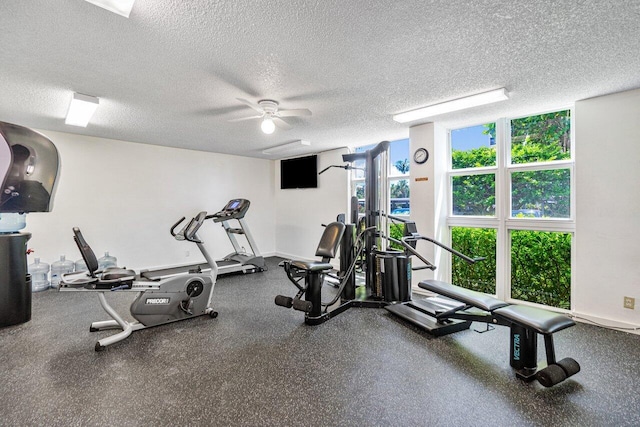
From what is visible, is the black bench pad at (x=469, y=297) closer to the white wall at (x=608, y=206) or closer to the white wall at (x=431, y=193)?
the white wall at (x=431, y=193)

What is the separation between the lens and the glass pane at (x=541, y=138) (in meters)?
3.54

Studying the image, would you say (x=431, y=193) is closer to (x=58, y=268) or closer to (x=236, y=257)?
(x=236, y=257)

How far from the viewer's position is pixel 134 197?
5.47 m

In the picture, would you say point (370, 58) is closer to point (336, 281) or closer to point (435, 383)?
point (435, 383)

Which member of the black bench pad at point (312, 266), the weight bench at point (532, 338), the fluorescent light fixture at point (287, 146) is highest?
the fluorescent light fixture at point (287, 146)

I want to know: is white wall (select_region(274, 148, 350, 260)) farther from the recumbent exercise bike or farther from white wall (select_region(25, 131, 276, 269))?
the recumbent exercise bike

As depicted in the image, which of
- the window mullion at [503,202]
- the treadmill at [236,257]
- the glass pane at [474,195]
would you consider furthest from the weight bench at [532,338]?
the treadmill at [236,257]

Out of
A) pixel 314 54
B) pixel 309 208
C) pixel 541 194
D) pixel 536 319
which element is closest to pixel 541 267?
pixel 541 194

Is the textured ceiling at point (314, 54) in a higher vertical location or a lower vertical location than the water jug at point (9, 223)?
higher

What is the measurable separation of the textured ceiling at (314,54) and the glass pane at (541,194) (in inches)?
33.2

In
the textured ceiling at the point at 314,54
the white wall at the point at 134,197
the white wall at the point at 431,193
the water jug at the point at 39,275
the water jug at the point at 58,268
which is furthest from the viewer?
the white wall at the point at 134,197

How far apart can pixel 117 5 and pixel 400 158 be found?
4.44 metres

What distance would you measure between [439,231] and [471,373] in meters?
2.35

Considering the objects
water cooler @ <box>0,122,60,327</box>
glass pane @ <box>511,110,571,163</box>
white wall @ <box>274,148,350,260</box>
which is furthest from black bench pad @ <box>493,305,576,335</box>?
A: water cooler @ <box>0,122,60,327</box>
